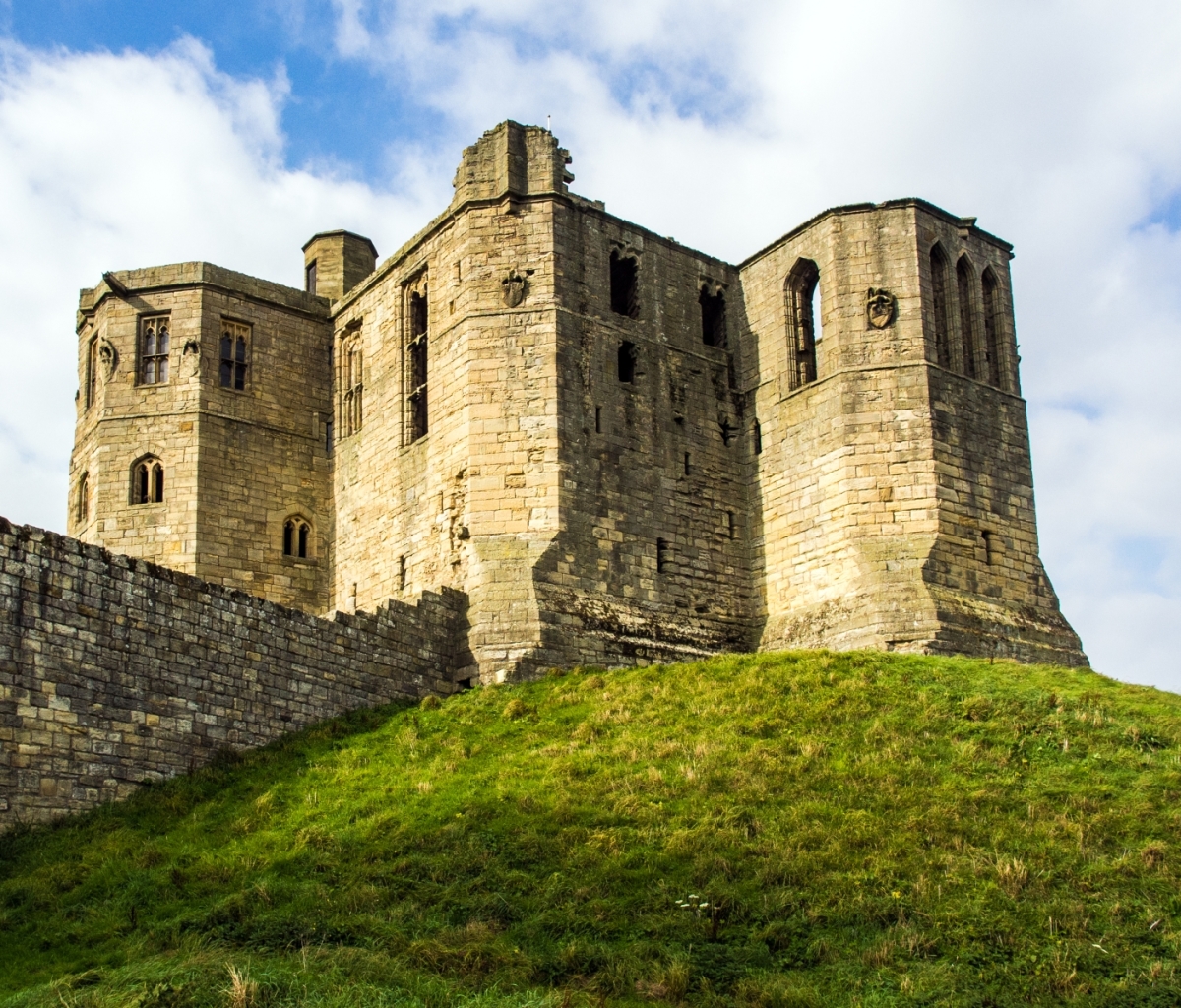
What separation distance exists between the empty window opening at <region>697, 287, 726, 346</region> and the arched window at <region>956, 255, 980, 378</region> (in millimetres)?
4540

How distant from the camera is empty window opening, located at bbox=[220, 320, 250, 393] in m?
30.8

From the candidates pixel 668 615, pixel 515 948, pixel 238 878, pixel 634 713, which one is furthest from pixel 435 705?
pixel 515 948

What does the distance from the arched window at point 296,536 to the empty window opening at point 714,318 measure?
342 inches

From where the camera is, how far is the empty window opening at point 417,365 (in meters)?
29.0

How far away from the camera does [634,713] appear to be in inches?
863

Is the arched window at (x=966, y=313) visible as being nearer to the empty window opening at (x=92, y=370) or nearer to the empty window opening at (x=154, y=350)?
the empty window opening at (x=154, y=350)

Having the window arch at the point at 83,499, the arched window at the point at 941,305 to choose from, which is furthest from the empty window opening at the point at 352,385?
the arched window at the point at 941,305

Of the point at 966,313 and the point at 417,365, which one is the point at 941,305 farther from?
the point at 417,365

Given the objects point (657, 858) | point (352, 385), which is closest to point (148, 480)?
point (352, 385)

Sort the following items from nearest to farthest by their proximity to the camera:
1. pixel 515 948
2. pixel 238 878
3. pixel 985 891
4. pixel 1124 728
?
pixel 515 948 < pixel 985 891 < pixel 238 878 < pixel 1124 728

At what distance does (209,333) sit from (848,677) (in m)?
15.0

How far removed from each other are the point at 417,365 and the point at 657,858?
1493 cm

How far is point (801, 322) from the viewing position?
29.6 metres

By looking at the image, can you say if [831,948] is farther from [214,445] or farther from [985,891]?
[214,445]
